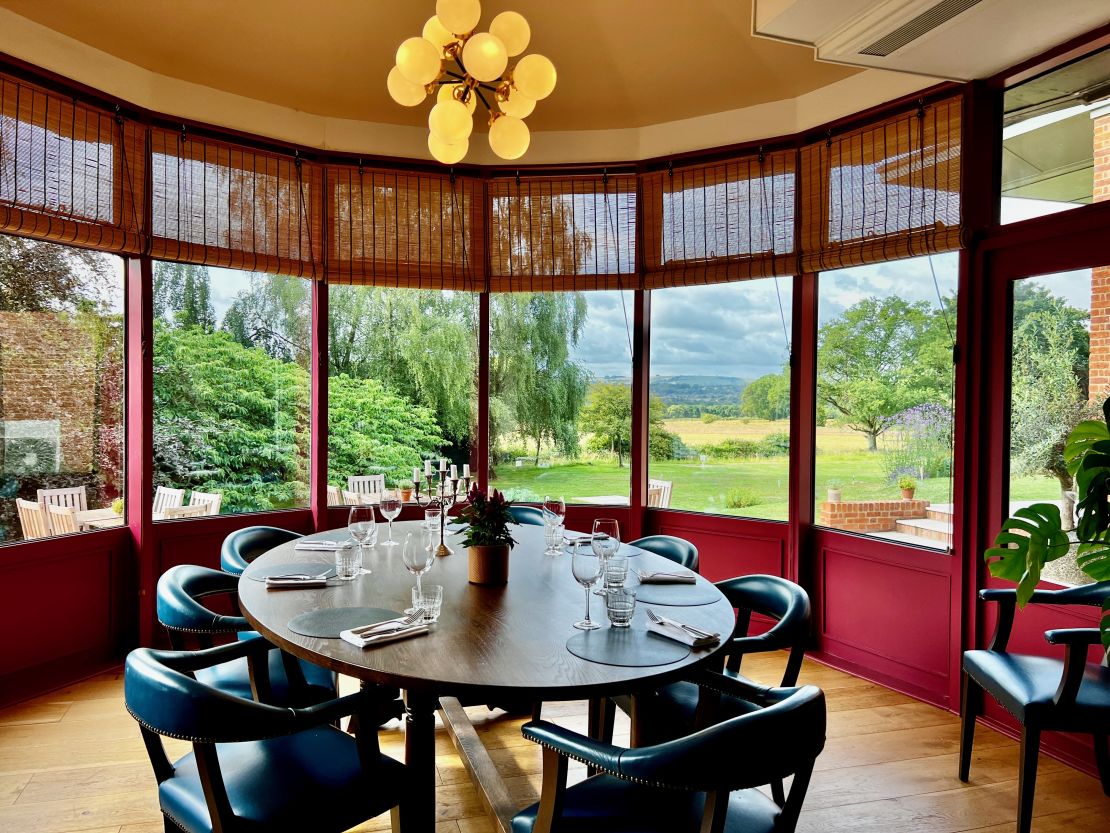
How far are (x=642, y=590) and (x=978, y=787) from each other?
5.13ft

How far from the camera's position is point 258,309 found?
426 cm

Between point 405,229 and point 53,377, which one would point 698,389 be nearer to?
point 405,229

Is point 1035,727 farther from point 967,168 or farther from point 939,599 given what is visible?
point 967,168

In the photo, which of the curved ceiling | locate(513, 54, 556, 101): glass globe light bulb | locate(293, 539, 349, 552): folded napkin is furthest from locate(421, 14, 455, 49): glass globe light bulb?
locate(293, 539, 349, 552): folded napkin

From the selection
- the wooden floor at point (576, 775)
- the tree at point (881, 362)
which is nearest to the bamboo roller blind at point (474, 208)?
the tree at point (881, 362)

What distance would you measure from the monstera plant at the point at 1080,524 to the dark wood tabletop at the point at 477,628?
0.98m

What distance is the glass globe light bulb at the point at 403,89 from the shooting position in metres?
2.41

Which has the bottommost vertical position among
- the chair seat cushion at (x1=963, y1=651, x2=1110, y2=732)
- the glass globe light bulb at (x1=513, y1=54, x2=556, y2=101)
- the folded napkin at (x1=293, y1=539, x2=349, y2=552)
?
the chair seat cushion at (x1=963, y1=651, x2=1110, y2=732)

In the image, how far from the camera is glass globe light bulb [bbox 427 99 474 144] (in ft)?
7.82

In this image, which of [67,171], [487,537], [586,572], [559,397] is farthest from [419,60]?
[559,397]

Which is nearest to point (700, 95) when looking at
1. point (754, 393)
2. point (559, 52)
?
point (559, 52)

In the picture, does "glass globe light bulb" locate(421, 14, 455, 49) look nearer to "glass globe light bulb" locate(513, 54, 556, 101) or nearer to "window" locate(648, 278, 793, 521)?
"glass globe light bulb" locate(513, 54, 556, 101)

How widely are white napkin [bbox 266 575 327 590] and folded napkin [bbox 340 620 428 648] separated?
1.72ft

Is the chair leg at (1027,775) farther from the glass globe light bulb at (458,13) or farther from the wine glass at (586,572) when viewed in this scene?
the glass globe light bulb at (458,13)
